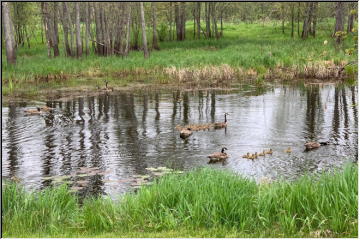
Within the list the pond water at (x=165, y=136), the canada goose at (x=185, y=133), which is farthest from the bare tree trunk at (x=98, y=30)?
the canada goose at (x=185, y=133)

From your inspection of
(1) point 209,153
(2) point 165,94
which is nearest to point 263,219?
(1) point 209,153

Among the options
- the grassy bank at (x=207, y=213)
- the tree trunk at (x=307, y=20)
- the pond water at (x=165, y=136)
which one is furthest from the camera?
the tree trunk at (x=307, y=20)

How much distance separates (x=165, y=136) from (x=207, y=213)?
33.6ft

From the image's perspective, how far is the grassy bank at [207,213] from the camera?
7.70 m

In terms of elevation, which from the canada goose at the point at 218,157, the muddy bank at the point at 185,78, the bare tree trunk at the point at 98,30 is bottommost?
the canada goose at the point at 218,157

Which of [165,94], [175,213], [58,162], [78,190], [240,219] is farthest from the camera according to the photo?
[165,94]

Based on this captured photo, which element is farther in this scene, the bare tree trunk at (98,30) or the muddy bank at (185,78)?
the bare tree trunk at (98,30)

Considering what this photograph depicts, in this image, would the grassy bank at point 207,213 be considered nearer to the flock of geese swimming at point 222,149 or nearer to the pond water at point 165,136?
the pond water at point 165,136

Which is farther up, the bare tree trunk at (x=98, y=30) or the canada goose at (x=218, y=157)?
the bare tree trunk at (x=98, y=30)

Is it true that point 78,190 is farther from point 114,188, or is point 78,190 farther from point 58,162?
point 58,162

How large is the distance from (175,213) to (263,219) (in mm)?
1427

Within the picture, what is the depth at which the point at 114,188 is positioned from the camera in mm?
12250

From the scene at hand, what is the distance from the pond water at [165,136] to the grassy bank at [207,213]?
2.91m

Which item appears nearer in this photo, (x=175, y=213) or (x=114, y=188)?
(x=175, y=213)
